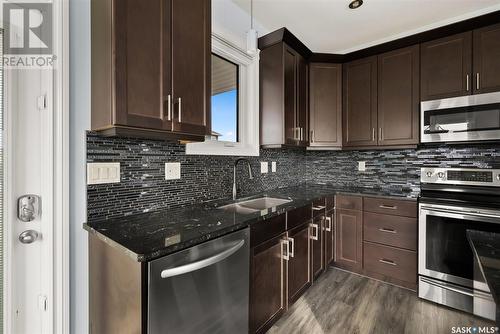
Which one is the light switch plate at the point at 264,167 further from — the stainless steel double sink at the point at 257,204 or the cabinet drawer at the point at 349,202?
the cabinet drawer at the point at 349,202

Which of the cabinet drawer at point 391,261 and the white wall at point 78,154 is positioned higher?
the white wall at point 78,154

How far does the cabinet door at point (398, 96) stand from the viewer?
2.37m

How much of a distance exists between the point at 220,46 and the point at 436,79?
82.1 inches

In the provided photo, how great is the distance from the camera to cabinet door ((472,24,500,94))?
6.54 ft

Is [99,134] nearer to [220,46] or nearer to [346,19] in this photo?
[220,46]

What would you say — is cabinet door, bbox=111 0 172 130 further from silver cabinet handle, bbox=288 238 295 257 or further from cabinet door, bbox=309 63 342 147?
cabinet door, bbox=309 63 342 147

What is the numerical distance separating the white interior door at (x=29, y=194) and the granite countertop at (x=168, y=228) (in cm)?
23

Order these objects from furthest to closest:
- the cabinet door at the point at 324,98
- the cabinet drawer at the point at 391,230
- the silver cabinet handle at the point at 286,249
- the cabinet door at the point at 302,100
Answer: the cabinet door at the point at 324,98 < the cabinet door at the point at 302,100 < the cabinet drawer at the point at 391,230 < the silver cabinet handle at the point at 286,249

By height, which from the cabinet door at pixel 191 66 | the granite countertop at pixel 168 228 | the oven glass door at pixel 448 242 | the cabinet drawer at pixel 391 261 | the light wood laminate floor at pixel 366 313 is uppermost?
the cabinet door at pixel 191 66

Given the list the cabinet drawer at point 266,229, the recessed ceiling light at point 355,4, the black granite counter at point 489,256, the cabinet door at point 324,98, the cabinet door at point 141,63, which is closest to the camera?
the black granite counter at point 489,256

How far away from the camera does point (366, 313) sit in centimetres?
188

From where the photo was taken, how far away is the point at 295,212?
1818 mm

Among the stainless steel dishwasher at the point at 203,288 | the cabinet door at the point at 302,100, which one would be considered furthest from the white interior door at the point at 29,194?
the cabinet door at the point at 302,100

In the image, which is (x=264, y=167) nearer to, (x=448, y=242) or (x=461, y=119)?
(x=448, y=242)
